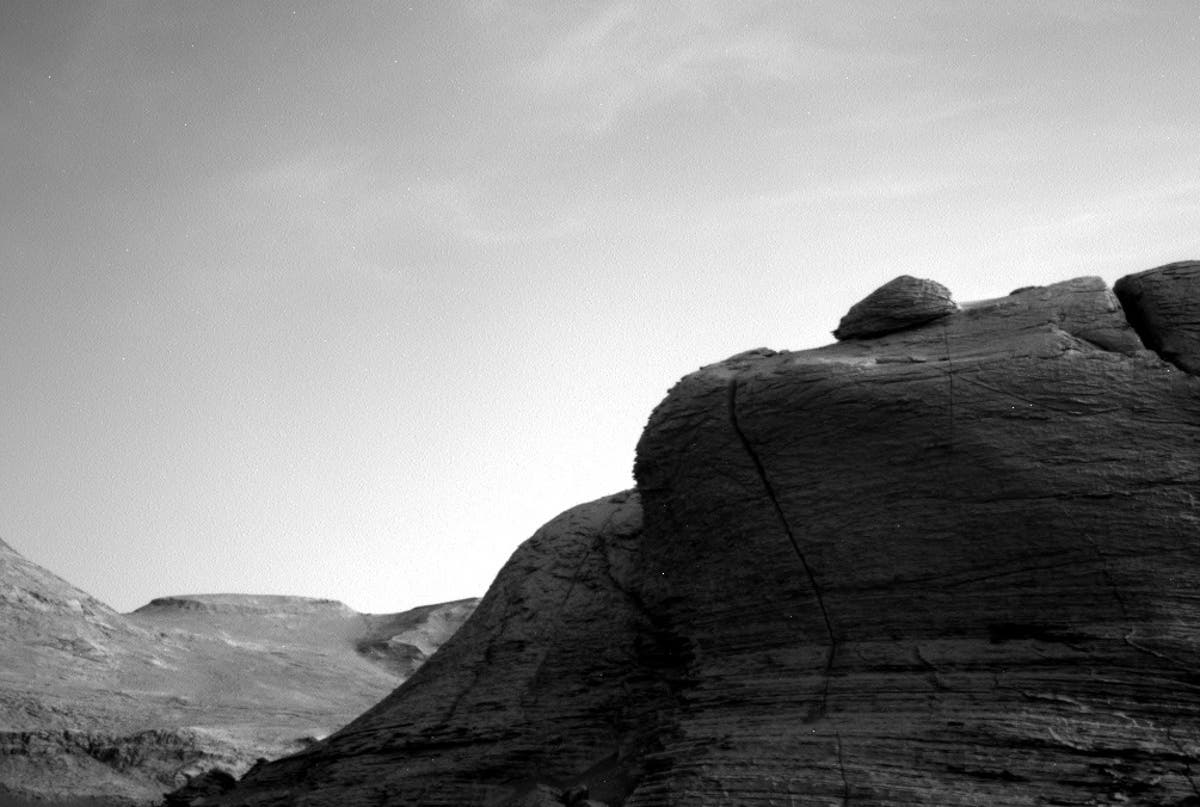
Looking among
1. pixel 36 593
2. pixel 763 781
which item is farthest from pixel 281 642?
pixel 763 781

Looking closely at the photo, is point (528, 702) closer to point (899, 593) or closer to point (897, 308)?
point (899, 593)

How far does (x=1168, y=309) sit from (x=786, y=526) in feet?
17.8

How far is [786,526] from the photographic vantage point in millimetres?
15219

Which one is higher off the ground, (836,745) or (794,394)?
(794,394)

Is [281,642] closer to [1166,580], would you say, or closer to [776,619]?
[776,619]

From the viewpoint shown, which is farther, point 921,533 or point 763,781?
point 921,533

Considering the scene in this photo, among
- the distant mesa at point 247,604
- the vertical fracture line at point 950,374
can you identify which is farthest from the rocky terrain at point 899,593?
the distant mesa at point 247,604

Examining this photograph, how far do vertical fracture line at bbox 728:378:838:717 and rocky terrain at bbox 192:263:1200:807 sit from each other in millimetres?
38

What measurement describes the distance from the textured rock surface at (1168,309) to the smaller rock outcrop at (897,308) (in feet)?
7.39

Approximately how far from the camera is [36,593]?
1475 inches

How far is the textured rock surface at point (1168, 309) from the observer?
46.7 feet

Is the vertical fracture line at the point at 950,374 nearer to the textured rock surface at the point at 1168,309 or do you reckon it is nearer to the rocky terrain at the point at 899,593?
the rocky terrain at the point at 899,593

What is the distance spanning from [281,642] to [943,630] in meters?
38.2

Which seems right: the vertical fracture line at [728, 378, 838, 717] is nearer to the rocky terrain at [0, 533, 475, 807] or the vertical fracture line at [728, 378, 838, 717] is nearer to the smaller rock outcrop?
the smaller rock outcrop
